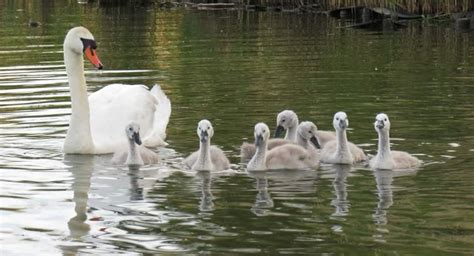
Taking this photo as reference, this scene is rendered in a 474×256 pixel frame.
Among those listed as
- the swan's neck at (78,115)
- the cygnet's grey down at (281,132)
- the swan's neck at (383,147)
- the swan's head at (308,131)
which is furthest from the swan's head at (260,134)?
the swan's neck at (78,115)

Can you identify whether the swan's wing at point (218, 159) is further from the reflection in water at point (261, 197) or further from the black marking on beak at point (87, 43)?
the black marking on beak at point (87, 43)

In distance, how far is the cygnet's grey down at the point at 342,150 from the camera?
12.0 metres

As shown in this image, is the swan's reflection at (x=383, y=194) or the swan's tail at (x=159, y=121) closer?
the swan's reflection at (x=383, y=194)

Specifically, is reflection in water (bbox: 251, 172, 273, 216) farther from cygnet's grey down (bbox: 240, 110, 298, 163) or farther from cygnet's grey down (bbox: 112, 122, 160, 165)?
cygnet's grey down (bbox: 112, 122, 160, 165)

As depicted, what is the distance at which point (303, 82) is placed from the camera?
1867cm

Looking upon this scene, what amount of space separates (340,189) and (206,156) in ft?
5.01

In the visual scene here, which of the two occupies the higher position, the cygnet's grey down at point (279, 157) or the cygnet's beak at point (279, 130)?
the cygnet's beak at point (279, 130)

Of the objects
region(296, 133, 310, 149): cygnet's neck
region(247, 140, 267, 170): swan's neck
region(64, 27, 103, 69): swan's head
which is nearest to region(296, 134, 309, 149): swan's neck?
region(296, 133, 310, 149): cygnet's neck

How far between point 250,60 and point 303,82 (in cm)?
462

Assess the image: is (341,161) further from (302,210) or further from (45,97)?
(45,97)

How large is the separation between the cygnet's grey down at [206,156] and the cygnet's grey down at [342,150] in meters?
1.09

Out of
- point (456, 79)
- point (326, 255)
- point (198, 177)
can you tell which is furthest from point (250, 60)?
point (326, 255)

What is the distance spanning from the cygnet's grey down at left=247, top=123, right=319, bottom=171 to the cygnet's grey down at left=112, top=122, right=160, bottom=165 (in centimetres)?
111

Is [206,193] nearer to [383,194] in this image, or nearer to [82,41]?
[383,194]
